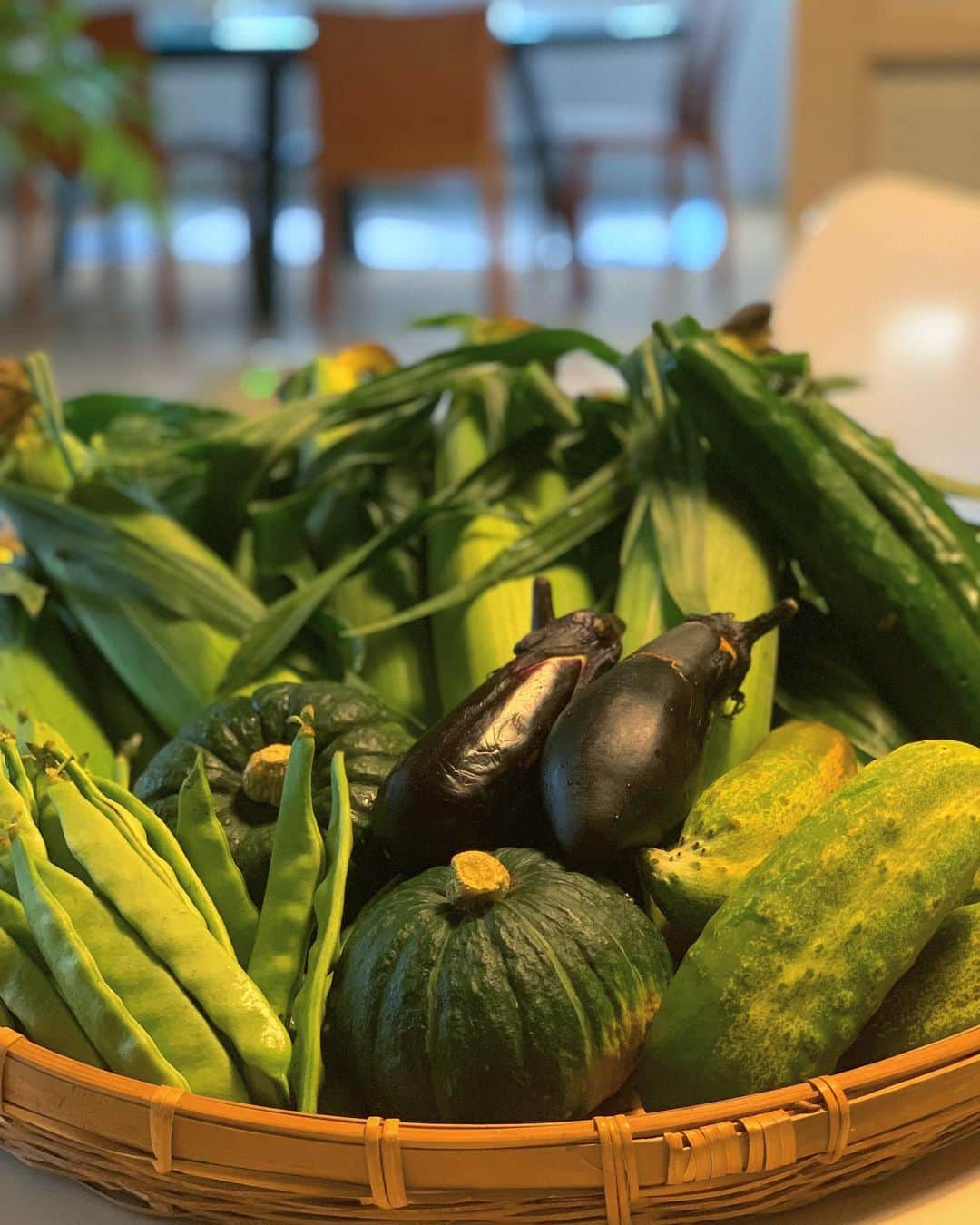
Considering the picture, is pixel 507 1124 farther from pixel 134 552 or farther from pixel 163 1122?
pixel 134 552

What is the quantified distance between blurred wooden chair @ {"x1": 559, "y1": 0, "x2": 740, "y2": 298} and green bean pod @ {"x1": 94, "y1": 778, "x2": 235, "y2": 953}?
5.65m

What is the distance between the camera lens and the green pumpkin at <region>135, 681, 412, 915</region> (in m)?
0.71

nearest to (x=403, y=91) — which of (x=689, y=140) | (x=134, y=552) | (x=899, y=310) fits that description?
(x=689, y=140)

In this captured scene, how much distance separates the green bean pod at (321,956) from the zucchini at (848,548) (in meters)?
0.39

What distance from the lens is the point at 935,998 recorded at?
62 cm

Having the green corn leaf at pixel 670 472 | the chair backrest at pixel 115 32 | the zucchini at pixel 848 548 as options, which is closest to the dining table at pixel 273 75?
the chair backrest at pixel 115 32

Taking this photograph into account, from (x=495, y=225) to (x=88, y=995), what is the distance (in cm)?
509

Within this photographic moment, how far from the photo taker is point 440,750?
0.67 meters

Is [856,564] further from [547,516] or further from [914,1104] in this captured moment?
[914,1104]

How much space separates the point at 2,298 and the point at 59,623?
20.0 ft

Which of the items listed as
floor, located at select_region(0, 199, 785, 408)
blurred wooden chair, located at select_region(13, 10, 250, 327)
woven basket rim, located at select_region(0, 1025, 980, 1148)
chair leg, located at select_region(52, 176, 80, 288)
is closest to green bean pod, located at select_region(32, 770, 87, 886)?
woven basket rim, located at select_region(0, 1025, 980, 1148)

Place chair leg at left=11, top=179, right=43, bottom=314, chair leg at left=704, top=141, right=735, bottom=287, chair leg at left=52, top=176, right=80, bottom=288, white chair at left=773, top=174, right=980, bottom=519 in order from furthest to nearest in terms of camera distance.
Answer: chair leg at left=52, top=176, right=80, bottom=288, chair leg at left=704, top=141, right=735, bottom=287, chair leg at left=11, top=179, right=43, bottom=314, white chair at left=773, top=174, right=980, bottom=519

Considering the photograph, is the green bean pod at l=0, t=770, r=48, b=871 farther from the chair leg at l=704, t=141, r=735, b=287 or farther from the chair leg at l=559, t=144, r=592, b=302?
the chair leg at l=559, t=144, r=592, b=302

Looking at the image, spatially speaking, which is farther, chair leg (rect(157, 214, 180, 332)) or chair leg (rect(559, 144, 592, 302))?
chair leg (rect(559, 144, 592, 302))
